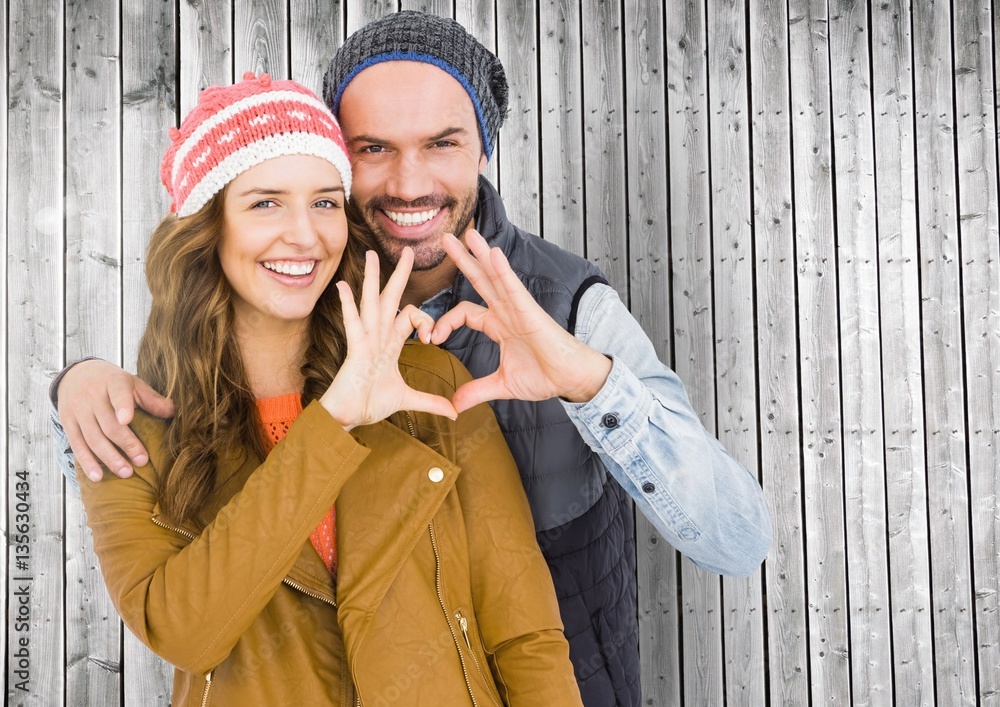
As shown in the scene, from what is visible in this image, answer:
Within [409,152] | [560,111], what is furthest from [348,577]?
→ [560,111]

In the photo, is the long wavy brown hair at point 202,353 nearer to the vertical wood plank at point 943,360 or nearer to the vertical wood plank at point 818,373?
the vertical wood plank at point 818,373

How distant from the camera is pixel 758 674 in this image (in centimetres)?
229

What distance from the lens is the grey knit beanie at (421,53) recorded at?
146 centimetres

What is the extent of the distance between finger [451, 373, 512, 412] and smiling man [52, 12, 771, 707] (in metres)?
0.02

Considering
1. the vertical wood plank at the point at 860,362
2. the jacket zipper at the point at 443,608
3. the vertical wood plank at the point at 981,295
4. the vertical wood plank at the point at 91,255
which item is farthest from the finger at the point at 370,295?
→ the vertical wood plank at the point at 981,295

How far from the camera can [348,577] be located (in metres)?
1.08

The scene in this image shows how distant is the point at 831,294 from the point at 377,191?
5.33ft

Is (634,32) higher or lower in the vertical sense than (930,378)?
higher

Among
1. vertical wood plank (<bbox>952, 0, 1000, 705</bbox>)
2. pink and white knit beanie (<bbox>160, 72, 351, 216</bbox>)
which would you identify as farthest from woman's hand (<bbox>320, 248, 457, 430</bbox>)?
vertical wood plank (<bbox>952, 0, 1000, 705</bbox>)

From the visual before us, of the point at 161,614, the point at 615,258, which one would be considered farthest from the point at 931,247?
the point at 161,614

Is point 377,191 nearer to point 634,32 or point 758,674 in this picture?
point 634,32

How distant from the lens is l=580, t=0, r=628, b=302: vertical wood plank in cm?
224

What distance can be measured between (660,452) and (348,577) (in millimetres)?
586

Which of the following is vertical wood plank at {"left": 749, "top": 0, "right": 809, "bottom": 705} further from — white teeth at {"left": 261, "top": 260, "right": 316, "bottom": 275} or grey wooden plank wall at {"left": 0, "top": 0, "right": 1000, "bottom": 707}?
white teeth at {"left": 261, "top": 260, "right": 316, "bottom": 275}
